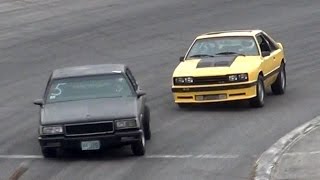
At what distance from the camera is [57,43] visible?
33000 mm

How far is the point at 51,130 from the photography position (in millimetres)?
16281

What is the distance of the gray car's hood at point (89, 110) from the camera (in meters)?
16.3

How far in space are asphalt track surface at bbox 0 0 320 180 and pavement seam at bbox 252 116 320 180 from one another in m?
0.18

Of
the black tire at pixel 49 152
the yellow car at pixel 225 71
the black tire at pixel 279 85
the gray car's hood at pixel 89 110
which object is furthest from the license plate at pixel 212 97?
the black tire at pixel 49 152

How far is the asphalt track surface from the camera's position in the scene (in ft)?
53.1

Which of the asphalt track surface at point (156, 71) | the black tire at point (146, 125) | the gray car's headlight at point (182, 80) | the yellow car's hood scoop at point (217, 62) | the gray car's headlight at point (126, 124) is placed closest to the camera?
the asphalt track surface at point (156, 71)

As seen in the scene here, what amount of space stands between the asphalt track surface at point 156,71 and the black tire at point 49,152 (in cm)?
13

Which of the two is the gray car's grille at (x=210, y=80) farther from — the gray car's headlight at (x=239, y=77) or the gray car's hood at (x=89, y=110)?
the gray car's hood at (x=89, y=110)

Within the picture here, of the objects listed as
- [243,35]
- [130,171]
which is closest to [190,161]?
Result: [130,171]

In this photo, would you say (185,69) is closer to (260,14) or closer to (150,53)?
(150,53)

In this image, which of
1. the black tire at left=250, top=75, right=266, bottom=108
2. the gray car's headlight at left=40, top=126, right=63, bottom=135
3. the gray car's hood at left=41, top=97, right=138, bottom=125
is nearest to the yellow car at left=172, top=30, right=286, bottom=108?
the black tire at left=250, top=75, right=266, bottom=108

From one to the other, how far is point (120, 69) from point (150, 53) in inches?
511

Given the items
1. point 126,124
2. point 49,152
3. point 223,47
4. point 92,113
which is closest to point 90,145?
point 92,113

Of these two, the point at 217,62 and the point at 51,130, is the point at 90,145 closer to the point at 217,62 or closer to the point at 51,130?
the point at 51,130
